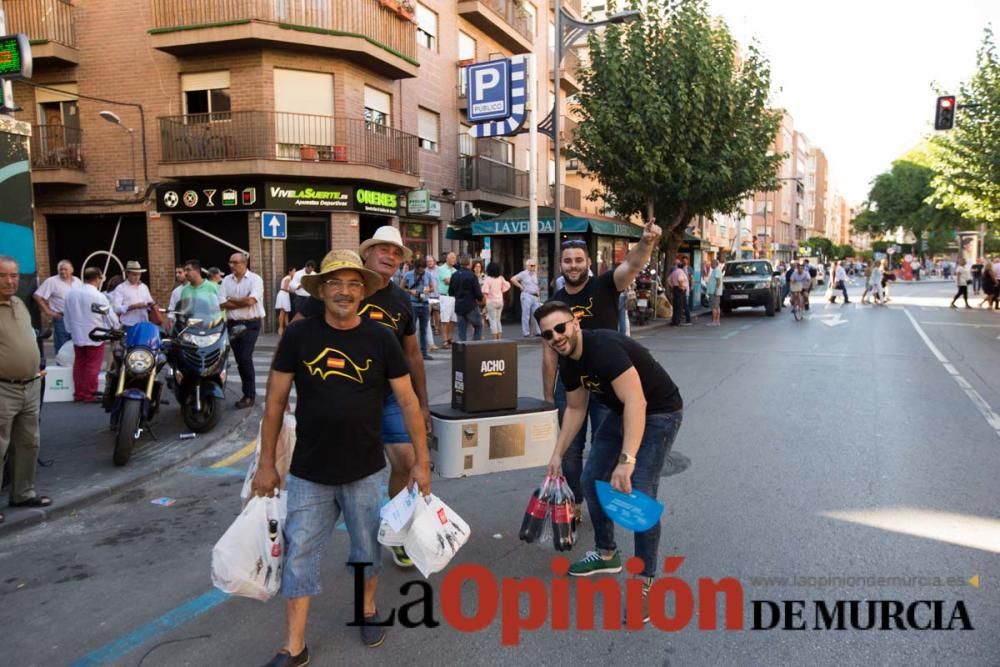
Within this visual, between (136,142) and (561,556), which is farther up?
(136,142)

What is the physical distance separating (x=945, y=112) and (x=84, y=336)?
19488mm

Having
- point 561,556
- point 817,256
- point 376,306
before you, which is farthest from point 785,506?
point 817,256

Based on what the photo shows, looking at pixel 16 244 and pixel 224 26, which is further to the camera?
pixel 224 26

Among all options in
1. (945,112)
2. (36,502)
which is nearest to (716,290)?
(945,112)

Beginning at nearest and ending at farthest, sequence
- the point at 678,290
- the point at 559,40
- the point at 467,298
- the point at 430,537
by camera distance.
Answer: the point at 430,537 → the point at 467,298 → the point at 559,40 → the point at 678,290

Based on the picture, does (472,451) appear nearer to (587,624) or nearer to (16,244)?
(587,624)

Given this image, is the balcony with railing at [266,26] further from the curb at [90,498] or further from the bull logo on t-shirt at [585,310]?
the bull logo on t-shirt at [585,310]

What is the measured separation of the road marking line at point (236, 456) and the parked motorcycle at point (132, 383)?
0.70m

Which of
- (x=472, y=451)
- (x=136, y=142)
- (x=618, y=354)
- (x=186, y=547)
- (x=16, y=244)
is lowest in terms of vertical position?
(x=186, y=547)

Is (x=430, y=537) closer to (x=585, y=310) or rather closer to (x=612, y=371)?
(x=612, y=371)

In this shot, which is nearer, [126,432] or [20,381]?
[20,381]

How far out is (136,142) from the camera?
19031 mm

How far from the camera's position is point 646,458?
11.8 feet

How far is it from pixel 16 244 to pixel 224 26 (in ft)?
43.4
